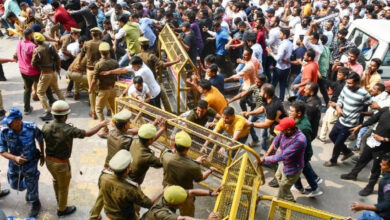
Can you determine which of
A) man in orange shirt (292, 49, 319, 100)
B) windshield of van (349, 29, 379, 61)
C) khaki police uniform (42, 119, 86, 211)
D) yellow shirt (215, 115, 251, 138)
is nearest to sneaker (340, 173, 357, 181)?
man in orange shirt (292, 49, 319, 100)

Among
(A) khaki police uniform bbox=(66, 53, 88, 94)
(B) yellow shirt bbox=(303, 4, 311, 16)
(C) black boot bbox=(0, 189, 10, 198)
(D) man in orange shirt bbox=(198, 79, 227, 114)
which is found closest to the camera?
(C) black boot bbox=(0, 189, 10, 198)

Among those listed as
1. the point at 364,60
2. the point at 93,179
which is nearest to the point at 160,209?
the point at 93,179

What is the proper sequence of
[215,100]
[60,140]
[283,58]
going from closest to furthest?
1. [60,140]
2. [215,100]
3. [283,58]

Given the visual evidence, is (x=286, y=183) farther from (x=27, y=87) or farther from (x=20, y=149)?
(x=27, y=87)

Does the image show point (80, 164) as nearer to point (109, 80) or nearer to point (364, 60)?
point (109, 80)

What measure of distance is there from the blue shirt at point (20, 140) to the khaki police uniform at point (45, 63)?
2741 millimetres

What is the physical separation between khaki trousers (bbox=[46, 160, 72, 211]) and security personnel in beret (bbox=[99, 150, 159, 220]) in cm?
107

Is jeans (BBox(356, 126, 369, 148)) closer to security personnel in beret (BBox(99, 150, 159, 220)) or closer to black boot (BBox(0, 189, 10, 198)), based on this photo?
security personnel in beret (BBox(99, 150, 159, 220))

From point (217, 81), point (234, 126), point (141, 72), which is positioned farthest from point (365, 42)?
point (141, 72)

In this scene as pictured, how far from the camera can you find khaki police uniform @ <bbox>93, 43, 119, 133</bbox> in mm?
6691

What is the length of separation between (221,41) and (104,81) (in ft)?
11.5

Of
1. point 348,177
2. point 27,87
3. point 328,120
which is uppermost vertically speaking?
point 328,120

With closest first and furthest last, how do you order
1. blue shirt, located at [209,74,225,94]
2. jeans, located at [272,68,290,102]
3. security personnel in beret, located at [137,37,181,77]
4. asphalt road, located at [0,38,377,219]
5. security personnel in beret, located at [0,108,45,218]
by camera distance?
1. security personnel in beret, located at [0,108,45,218]
2. asphalt road, located at [0,38,377,219]
3. blue shirt, located at [209,74,225,94]
4. security personnel in beret, located at [137,37,181,77]
5. jeans, located at [272,68,290,102]

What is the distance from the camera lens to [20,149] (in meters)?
4.75
